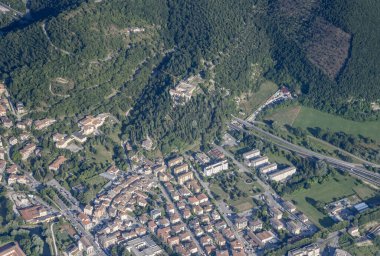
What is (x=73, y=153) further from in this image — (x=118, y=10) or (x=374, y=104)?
(x=374, y=104)

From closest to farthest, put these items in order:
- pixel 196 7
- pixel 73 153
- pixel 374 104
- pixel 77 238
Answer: pixel 77 238
pixel 73 153
pixel 374 104
pixel 196 7

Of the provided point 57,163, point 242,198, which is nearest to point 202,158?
point 242,198

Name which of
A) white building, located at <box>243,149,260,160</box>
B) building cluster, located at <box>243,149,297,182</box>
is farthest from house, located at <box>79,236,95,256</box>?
white building, located at <box>243,149,260,160</box>

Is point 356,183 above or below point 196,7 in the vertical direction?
below

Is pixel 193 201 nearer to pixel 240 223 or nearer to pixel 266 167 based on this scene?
pixel 240 223

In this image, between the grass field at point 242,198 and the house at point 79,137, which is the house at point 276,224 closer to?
the grass field at point 242,198

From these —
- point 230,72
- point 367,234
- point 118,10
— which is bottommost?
point 367,234

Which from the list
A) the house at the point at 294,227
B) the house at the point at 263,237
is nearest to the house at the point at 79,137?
the house at the point at 263,237

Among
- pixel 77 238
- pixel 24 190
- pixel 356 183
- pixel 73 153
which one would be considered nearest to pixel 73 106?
pixel 73 153
